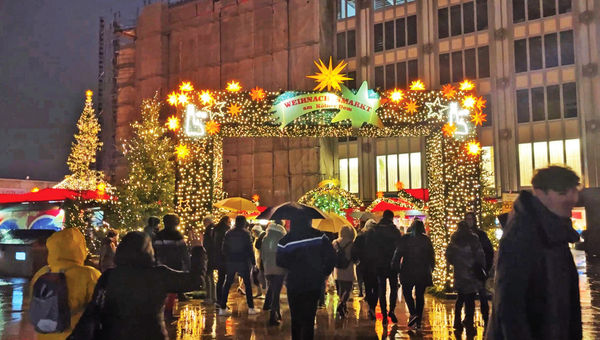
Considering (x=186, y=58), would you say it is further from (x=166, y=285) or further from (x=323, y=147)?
(x=166, y=285)

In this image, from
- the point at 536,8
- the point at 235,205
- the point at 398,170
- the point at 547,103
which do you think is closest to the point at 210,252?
the point at 235,205

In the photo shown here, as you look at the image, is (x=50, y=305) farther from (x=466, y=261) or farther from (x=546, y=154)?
(x=546, y=154)

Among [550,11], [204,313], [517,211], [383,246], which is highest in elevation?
[550,11]

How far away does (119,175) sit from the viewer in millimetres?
42844

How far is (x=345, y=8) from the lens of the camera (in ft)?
125

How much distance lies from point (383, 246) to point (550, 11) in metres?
27.8

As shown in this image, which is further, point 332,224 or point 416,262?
point 332,224

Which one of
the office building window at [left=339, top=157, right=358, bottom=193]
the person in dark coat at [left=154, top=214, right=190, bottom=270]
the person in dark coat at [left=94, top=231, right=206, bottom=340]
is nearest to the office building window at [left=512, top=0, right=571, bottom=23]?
the office building window at [left=339, top=157, right=358, bottom=193]

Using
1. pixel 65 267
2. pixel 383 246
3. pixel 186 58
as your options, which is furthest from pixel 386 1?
pixel 65 267

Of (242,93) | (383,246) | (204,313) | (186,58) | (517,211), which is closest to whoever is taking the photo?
(517,211)

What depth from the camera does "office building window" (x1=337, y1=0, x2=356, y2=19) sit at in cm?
3809

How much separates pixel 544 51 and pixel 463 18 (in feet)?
17.4

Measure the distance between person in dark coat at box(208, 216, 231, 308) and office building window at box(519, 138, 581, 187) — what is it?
24.1m

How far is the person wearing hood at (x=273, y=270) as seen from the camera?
9102 millimetres
